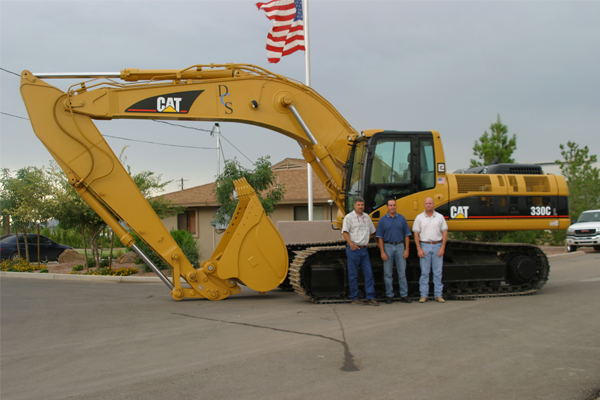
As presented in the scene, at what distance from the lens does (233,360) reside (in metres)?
4.91

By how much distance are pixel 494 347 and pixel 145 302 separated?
6127 millimetres

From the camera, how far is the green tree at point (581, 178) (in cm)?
2439

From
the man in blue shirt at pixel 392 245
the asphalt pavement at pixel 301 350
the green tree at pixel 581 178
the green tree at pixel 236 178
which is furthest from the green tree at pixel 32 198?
the green tree at pixel 581 178

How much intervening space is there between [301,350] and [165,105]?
4990 mm

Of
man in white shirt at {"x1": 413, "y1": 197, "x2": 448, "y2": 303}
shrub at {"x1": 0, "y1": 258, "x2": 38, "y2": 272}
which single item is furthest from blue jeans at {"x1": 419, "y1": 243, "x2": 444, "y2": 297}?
shrub at {"x1": 0, "y1": 258, "x2": 38, "y2": 272}

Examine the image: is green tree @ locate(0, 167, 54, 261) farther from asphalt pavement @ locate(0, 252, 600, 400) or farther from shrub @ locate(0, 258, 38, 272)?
asphalt pavement @ locate(0, 252, 600, 400)

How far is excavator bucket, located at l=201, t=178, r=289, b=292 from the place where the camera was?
835 centimetres

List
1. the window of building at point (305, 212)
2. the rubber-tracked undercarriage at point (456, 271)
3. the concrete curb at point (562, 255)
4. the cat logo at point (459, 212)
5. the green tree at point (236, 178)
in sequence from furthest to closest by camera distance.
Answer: the window of building at point (305, 212), the concrete curb at point (562, 255), the green tree at point (236, 178), the cat logo at point (459, 212), the rubber-tracked undercarriage at point (456, 271)

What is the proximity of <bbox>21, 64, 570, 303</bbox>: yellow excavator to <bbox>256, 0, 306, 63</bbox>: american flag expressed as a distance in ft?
20.6

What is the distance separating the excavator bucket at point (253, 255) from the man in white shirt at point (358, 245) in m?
1.23

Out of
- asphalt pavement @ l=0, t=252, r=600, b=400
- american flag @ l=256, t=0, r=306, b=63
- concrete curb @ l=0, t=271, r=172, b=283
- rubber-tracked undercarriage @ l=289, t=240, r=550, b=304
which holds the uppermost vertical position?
american flag @ l=256, t=0, r=306, b=63

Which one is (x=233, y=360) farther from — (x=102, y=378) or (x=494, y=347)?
(x=494, y=347)

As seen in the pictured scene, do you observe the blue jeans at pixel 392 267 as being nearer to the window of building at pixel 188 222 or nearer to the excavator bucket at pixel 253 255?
the excavator bucket at pixel 253 255

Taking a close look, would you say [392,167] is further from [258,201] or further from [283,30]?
[283,30]
